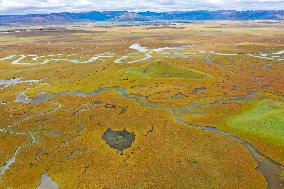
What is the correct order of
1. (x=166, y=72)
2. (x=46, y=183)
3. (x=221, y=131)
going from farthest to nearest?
1. (x=166, y=72)
2. (x=221, y=131)
3. (x=46, y=183)

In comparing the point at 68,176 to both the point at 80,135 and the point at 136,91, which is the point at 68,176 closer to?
the point at 80,135

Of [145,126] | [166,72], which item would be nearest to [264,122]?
[145,126]

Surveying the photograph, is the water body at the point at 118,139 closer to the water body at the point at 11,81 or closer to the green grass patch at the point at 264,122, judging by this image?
the green grass patch at the point at 264,122

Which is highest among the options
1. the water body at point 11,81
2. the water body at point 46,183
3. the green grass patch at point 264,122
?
the green grass patch at point 264,122

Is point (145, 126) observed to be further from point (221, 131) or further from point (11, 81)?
point (11, 81)

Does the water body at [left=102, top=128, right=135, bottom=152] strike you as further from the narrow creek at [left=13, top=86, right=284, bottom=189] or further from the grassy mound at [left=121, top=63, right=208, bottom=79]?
Result: the grassy mound at [left=121, top=63, right=208, bottom=79]

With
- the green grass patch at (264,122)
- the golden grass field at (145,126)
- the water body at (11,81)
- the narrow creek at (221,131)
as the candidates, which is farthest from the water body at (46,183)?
the water body at (11,81)

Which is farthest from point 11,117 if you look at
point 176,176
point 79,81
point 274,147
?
point 274,147
